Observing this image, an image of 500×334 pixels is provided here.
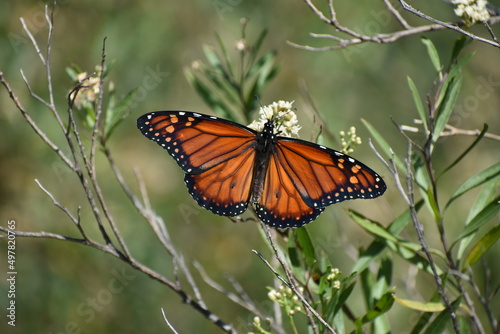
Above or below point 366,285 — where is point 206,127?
above

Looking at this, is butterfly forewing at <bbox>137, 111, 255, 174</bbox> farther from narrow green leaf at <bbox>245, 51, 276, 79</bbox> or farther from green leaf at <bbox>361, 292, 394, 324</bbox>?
green leaf at <bbox>361, 292, 394, 324</bbox>

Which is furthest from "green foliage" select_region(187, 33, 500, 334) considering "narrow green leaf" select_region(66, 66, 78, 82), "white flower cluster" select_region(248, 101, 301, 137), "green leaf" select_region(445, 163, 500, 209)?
"narrow green leaf" select_region(66, 66, 78, 82)

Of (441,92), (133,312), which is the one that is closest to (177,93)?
(133,312)

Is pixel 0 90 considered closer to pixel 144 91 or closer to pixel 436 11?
pixel 144 91

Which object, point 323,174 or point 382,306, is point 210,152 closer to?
point 323,174

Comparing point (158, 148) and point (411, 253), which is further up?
point (158, 148)

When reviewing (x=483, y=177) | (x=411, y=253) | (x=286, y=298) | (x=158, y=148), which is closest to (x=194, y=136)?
(x=286, y=298)
